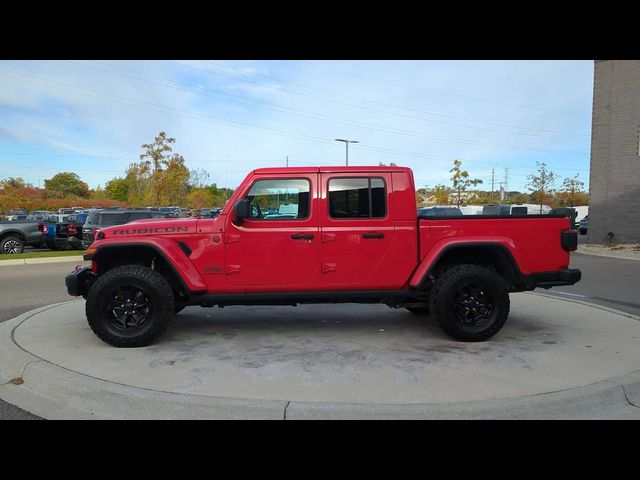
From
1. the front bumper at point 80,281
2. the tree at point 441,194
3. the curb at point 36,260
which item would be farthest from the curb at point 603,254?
the tree at point 441,194

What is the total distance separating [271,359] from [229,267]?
114cm

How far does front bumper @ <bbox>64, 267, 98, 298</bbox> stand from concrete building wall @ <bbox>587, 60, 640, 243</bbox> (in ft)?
68.5

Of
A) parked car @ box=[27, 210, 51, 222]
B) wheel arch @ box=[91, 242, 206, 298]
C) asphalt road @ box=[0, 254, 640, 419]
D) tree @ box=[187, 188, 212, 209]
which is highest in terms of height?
tree @ box=[187, 188, 212, 209]

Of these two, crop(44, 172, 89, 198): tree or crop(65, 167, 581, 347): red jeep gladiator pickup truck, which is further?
crop(44, 172, 89, 198): tree

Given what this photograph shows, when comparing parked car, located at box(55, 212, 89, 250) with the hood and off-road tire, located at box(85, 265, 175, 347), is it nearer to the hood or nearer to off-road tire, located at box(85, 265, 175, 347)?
the hood

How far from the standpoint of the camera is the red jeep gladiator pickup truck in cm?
498

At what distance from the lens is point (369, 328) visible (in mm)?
5789

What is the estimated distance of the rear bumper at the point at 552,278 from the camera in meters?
5.23

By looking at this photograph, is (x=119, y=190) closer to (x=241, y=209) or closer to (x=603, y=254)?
(x=603, y=254)

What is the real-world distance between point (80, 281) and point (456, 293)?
4235 millimetres

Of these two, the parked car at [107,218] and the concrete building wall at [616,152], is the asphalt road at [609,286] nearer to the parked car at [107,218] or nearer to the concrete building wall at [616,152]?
the concrete building wall at [616,152]

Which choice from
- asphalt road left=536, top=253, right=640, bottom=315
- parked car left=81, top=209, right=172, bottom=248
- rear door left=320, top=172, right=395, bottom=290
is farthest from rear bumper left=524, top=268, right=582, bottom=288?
parked car left=81, top=209, right=172, bottom=248

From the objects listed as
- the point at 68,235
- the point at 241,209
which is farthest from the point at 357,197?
the point at 68,235
